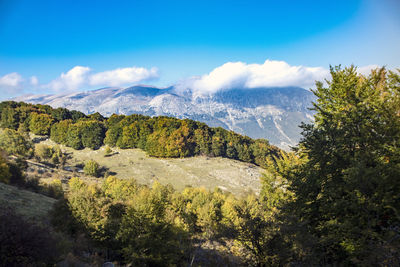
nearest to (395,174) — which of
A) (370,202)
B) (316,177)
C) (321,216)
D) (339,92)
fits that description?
(370,202)

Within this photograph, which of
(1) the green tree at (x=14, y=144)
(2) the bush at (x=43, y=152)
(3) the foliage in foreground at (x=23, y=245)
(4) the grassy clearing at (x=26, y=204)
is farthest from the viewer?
(2) the bush at (x=43, y=152)

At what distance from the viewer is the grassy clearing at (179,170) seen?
6353 centimetres

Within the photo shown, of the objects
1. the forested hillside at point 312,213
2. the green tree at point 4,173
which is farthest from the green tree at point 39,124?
the forested hillside at point 312,213

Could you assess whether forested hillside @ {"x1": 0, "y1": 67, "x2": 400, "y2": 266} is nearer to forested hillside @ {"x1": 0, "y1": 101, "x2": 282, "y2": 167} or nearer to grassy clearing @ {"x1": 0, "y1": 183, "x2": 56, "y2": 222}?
grassy clearing @ {"x1": 0, "y1": 183, "x2": 56, "y2": 222}

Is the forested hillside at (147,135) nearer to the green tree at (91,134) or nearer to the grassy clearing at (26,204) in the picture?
the green tree at (91,134)

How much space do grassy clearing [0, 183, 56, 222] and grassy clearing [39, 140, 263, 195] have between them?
34.2 meters

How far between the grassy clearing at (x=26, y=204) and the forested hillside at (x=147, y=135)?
2130 inches

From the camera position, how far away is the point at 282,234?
12.3 meters

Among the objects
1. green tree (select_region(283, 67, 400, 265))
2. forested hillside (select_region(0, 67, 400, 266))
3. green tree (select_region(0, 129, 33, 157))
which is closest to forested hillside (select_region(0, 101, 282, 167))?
green tree (select_region(0, 129, 33, 157))

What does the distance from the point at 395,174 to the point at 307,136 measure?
18.5 ft

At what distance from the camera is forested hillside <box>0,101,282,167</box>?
8621cm

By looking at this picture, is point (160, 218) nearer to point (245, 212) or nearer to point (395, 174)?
point (245, 212)

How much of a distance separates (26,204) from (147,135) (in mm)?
64319

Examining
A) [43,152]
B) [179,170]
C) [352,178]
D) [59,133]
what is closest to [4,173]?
[43,152]
